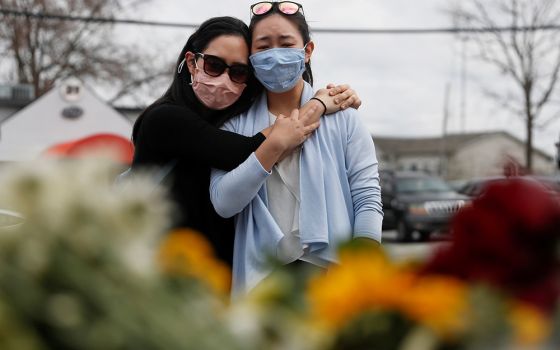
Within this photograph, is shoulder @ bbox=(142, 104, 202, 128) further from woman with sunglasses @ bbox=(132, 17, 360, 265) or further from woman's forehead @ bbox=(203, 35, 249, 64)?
woman's forehead @ bbox=(203, 35, 249, 64)

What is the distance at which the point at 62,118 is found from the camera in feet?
35.5

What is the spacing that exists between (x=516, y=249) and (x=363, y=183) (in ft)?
6.41

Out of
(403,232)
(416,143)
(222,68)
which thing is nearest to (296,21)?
(222,68)

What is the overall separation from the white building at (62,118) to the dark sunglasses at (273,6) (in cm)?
772

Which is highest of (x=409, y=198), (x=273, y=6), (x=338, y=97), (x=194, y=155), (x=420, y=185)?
(x=273, y=6)

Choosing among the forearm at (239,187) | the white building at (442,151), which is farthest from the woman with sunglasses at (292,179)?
the white building at (442,151)

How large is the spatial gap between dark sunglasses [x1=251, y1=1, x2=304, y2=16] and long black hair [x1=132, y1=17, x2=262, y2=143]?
0.08 metres

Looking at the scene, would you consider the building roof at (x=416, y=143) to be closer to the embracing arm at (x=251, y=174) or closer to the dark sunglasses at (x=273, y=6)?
the dark sunglasses at (x=273, y=6)

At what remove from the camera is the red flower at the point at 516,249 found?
2.71ft

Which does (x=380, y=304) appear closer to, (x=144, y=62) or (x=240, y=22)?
(x=240, y=22)

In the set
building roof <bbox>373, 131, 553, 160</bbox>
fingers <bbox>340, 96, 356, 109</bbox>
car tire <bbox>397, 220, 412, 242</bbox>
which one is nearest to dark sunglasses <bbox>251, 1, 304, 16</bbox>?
fingers <bbox>340, 96, 356, 109</bbox>

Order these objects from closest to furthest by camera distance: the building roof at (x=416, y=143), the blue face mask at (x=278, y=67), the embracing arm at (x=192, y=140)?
the embracing arm at (x=192, y=140), the blue face mask at (x=278, y=67), the building roof at (x=416, y=143)

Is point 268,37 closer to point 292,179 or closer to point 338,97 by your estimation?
point 338,97

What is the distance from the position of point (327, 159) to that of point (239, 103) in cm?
44
